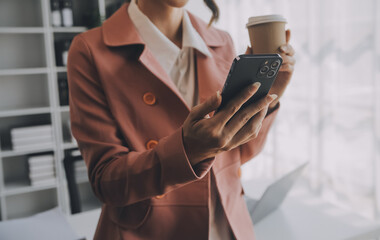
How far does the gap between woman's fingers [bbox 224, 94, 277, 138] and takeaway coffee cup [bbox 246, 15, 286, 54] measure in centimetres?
21

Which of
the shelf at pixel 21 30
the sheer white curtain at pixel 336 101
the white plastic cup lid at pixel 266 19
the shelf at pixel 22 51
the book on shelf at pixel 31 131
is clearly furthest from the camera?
the shelf at pixel 22 51

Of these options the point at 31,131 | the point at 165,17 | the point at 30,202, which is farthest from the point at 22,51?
the point at 165,17

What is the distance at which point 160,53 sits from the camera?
89cm

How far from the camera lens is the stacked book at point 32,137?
285 centimetres

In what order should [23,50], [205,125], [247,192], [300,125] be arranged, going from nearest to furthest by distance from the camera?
[205,125] → [247,192] → [300,125] → [23,50]

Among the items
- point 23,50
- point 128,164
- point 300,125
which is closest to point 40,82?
point 23,50

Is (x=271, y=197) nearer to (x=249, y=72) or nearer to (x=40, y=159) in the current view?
(x=249, y=72)

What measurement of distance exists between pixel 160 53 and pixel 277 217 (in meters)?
0.82

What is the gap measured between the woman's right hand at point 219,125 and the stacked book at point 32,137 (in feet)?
8.61

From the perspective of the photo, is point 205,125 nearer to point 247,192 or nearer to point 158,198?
point 158,198

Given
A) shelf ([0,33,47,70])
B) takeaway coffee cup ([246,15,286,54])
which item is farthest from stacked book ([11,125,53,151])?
takeaway coffee cup ([246,15,286,54])

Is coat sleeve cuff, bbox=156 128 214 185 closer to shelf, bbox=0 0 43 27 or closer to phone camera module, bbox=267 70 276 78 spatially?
phone camera module, bbox=267 70 276 78

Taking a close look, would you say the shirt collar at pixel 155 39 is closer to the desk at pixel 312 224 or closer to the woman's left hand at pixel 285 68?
the woman's left hand at pixel 285 68

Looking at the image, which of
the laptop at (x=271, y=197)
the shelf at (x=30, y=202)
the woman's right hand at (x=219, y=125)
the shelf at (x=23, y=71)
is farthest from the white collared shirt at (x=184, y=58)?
the shelf at (x=30, y=202)
